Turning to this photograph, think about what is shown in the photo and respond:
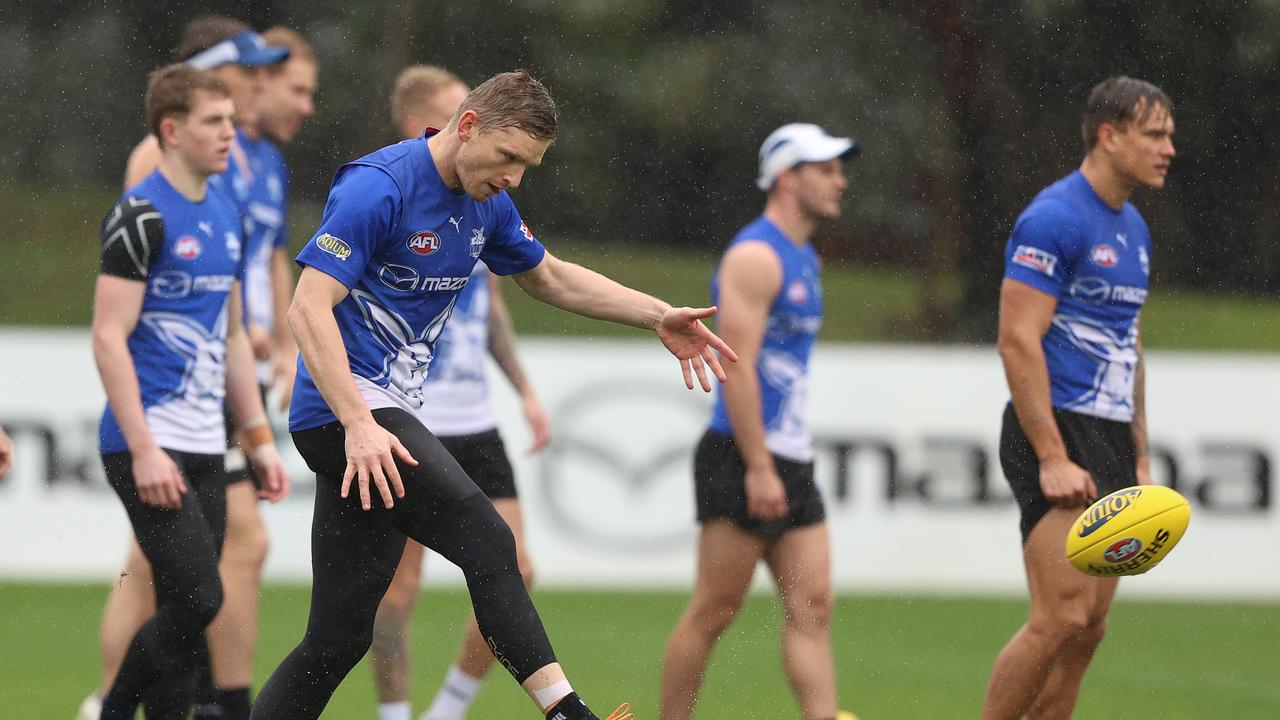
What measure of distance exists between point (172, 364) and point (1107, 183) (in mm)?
3060

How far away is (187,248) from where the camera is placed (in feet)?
17.0

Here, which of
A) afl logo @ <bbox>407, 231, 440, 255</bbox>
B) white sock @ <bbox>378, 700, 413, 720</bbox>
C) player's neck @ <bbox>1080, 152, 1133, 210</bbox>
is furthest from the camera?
white sock @ <bbox>378, 700, 413, 720</bbox>

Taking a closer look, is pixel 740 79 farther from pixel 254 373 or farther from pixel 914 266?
pixel 254 373

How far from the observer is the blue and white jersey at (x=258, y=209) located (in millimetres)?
6293

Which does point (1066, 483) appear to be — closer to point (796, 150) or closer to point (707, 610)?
point (707, 610)

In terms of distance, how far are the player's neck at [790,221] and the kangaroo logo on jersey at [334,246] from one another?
92.0 inches

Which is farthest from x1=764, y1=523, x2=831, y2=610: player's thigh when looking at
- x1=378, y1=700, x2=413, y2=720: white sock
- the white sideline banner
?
the white sideline banner

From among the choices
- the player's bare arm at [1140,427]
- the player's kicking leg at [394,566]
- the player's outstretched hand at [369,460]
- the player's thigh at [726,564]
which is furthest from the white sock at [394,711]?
the player's bare arm at [1140,427]

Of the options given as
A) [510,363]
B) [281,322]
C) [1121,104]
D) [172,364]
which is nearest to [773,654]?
[510,363]

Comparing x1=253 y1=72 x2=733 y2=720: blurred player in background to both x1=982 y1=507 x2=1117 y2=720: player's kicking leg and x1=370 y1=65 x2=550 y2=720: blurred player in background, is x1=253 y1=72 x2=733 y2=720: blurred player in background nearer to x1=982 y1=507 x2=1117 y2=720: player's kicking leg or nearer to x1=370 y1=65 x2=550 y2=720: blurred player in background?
x1=982 y1=507 x2=1117 y2=720: player's kicking leg

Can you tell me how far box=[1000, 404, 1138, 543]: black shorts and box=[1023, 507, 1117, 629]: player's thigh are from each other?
3.0 inches

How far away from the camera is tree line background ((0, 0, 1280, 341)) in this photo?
9.88 meters

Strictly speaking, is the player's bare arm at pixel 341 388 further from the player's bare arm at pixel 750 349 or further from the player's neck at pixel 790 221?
the player's neck at pixel 790 221

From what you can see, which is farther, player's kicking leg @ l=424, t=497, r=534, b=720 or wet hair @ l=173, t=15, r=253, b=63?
wet hair @ l=173, t=15, r=253, b=63
